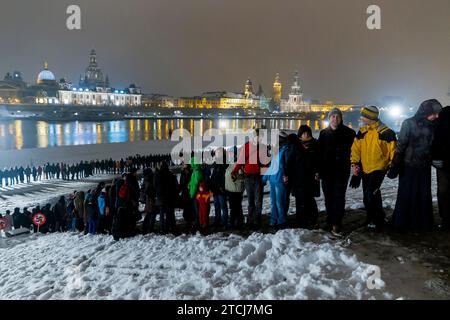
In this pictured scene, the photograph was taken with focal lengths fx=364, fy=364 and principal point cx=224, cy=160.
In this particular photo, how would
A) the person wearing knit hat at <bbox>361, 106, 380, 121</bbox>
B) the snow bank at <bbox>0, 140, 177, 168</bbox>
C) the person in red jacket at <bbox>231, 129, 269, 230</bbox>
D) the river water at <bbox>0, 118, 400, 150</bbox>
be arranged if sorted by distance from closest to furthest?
1. the person wearing knit hat at <bbox>361, 106, 380, 121</bbox>
2. the person in red jacket at <bbox>231, 129, 269, 230</bbox>
3. the snow bank at <bbox>0, 140, 177, 168</bbox>
4. the river water at <bbox>0, 118, 400, 150</bbox>

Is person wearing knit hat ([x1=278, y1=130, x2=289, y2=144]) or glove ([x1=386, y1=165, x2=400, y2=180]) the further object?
person wearing knit hat ([x1=278, y1=130, x2=289, y2=144])

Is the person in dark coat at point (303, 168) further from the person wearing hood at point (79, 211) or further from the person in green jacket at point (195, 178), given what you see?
the person wearing hood at point (79, 211)

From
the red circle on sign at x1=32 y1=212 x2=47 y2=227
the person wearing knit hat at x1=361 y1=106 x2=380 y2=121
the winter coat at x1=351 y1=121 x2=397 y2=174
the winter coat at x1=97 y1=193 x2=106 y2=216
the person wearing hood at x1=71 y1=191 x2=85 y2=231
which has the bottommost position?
the red circle on sign at x1=32 y1=212 x2=47 y2=227

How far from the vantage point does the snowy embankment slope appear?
4.09 meters

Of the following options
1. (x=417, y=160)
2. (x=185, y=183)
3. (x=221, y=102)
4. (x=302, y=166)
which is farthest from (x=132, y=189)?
(x=221, y=102)

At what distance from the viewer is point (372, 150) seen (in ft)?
17.4

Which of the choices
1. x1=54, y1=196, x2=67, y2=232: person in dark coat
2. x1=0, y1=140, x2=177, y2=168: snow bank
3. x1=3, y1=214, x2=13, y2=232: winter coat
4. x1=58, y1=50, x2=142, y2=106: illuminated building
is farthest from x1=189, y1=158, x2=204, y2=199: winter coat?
x1=58, y1=50, x2=142, y2=106: illuminated building

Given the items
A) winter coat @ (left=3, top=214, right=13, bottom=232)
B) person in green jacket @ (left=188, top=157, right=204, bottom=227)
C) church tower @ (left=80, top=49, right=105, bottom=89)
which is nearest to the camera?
person in green jacket @ (left=188, top=157, right=204, bottom=227)

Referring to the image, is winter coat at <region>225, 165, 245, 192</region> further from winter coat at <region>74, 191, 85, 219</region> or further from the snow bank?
the snow bank

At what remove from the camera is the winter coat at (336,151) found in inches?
217

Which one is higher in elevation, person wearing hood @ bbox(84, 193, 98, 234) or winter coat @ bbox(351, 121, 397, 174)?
winter coat @ bbox(351, 121, 397, 174)

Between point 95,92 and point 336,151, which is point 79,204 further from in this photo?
point 95,92

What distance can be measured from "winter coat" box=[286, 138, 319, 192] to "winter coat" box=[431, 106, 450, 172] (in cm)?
168

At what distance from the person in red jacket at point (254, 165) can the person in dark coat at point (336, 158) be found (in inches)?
46.1
